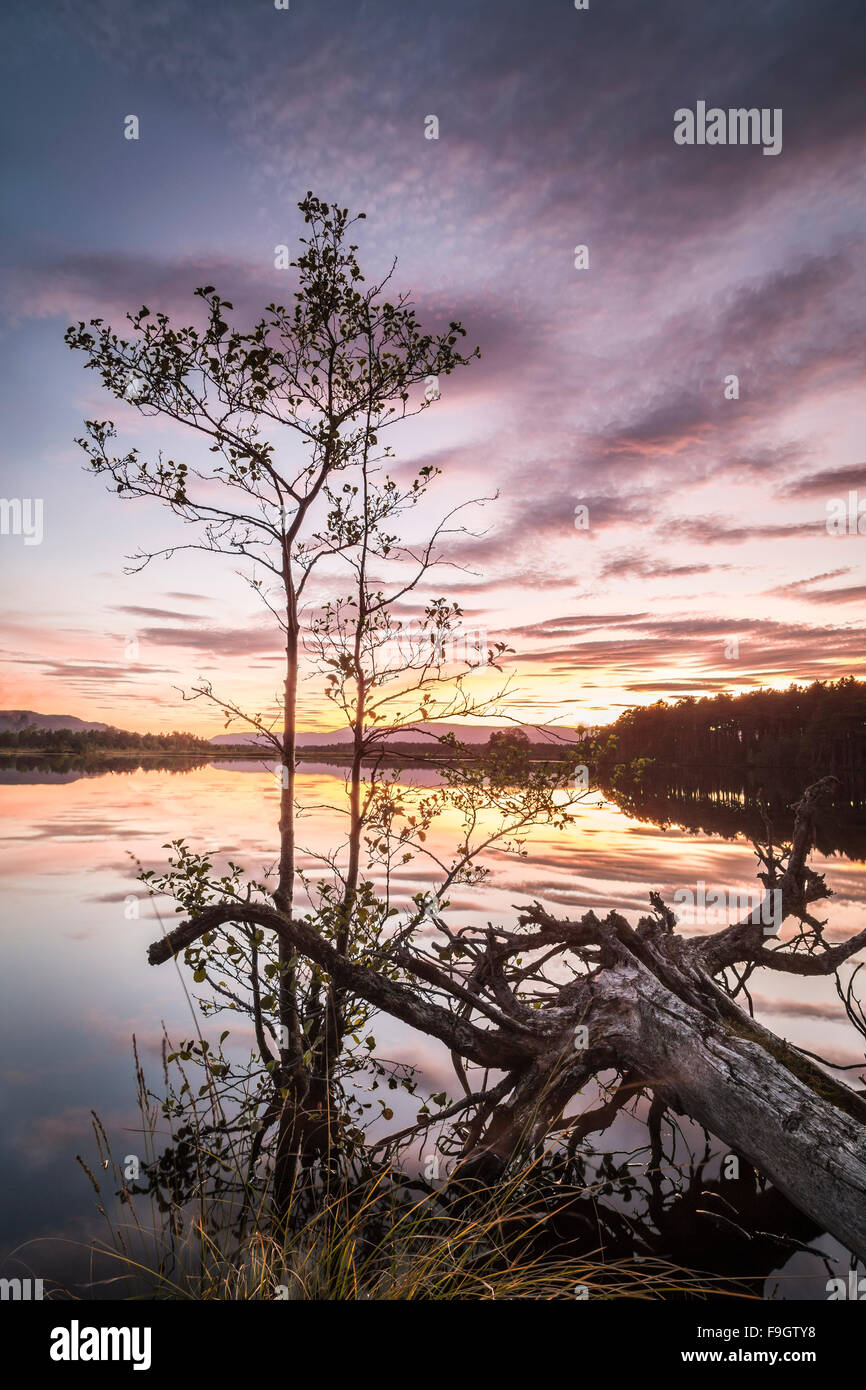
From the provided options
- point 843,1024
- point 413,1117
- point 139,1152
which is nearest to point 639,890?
point 843,1024

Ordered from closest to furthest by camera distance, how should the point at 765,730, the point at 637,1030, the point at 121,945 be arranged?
1. the point at 637,1030
2. the point at 121,945
3. the point at 765,730

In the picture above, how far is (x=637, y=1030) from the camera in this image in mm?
5789

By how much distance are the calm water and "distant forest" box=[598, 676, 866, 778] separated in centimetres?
5915

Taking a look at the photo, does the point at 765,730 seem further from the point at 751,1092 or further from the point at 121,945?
the point at 751,1092

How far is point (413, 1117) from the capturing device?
8.15 meters

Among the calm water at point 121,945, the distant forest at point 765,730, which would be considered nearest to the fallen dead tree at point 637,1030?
the calm water at point 121,945

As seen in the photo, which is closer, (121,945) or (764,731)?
(121,945)

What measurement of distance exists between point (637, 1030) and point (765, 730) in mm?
111820

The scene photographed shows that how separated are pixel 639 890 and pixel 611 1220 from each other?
12884 millimetres

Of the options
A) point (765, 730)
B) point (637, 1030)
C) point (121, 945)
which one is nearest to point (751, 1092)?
point (637, 1030)

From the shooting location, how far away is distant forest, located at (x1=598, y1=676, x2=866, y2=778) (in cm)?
8850

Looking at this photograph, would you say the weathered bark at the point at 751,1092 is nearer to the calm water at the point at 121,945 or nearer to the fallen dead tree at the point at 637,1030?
the fallen dead tree at the point at 637,1030

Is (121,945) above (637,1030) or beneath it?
beneath

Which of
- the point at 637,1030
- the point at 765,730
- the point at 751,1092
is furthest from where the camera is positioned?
the point at 765,730
